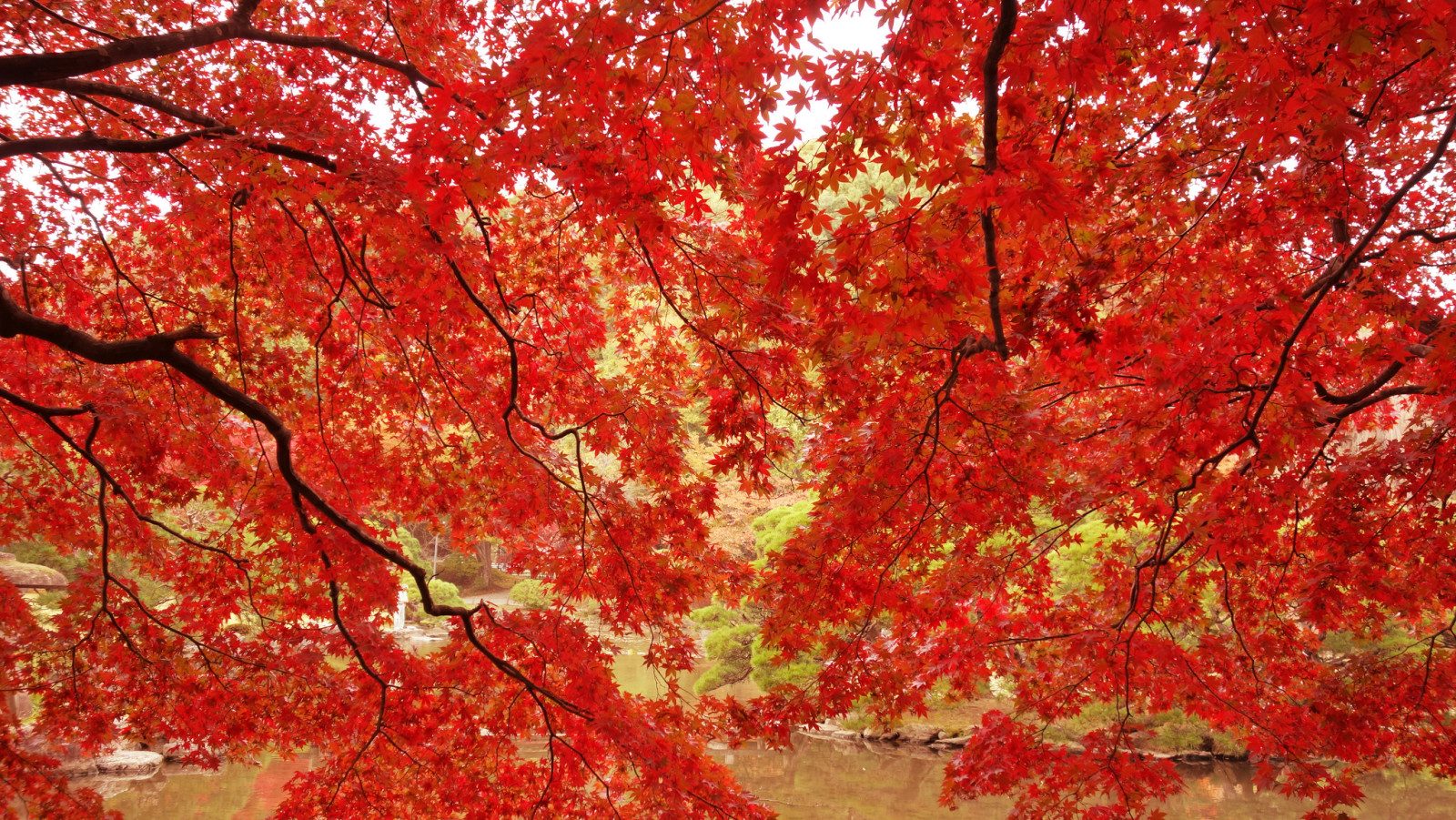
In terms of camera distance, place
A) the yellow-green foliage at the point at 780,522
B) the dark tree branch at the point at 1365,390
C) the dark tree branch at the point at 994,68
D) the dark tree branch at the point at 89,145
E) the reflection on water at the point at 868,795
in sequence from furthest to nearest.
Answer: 1. the yellow-green foliage at the point at 780,522
2. the reflection on water at the point at 868,795
3. the dark tree branch at the point at 1365,390
4. the dark tree branch at the point at 89,145
5. the dark tree branch at the point at 994,68

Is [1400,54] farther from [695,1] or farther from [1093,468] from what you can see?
[695,1]

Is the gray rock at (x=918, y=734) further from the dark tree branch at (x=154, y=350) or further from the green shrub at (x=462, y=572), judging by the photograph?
the green shrub at (x=462, y=572)

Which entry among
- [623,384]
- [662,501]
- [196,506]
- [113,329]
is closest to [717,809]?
[662,501]

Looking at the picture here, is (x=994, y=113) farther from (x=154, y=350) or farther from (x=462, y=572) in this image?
(x=462, y=572)

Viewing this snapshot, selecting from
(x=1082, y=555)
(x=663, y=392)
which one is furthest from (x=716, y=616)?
(x=663, y=392)

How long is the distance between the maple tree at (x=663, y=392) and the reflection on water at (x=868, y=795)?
13.0 ft

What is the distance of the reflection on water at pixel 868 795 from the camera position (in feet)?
25.7

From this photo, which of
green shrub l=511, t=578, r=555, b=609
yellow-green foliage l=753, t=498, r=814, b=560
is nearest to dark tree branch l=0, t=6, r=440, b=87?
yellow-green foliage l=753, t=498, r=814, b=560

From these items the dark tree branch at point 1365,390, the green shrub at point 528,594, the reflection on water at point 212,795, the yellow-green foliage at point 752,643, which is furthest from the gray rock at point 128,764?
the dark tree branch at point 1365,390

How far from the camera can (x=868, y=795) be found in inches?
335

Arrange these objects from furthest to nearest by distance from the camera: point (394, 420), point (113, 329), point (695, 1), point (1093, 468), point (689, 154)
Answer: point (394, 420) < point (113, 329) < point (1093, 468) < point (689, 154) < point (695, 1)

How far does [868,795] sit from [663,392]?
640 centimetres

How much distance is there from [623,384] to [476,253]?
114cm

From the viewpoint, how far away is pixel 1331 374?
14.2ft
